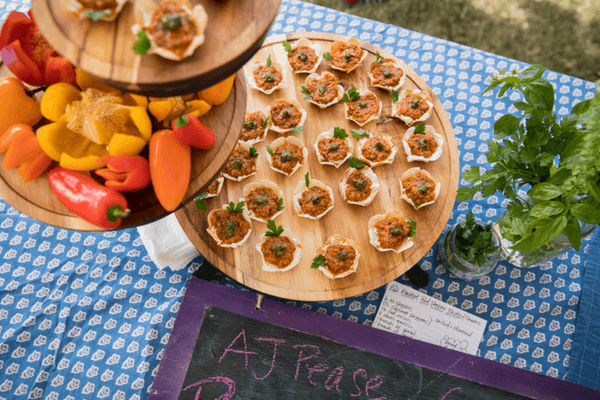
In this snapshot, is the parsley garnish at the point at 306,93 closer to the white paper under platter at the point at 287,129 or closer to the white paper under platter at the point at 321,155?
the white paper under platter at the point at 287,129

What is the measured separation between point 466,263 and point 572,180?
0.98 meters

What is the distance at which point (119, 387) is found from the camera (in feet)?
6.15

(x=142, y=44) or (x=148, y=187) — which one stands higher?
(x=142, y=44)

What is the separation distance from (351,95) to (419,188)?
2.05ft

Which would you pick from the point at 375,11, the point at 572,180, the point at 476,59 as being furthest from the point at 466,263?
the point at 375,11

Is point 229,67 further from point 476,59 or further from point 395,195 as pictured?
point 476,59

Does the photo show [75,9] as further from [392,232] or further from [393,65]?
[393,65]

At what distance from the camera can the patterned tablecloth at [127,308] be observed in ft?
6.19

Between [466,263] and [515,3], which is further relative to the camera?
[515,3]

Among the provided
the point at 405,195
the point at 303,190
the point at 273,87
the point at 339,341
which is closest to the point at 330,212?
the point at 303,190

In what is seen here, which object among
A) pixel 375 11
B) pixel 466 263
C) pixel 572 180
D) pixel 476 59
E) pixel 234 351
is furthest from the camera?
pixel 375 11

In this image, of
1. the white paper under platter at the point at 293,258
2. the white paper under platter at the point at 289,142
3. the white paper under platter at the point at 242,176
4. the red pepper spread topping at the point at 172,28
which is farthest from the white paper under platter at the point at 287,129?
the red pepper spread topping at the point at 172,28

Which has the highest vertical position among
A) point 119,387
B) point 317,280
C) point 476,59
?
point 476,59

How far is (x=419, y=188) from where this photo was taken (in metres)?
1.82
